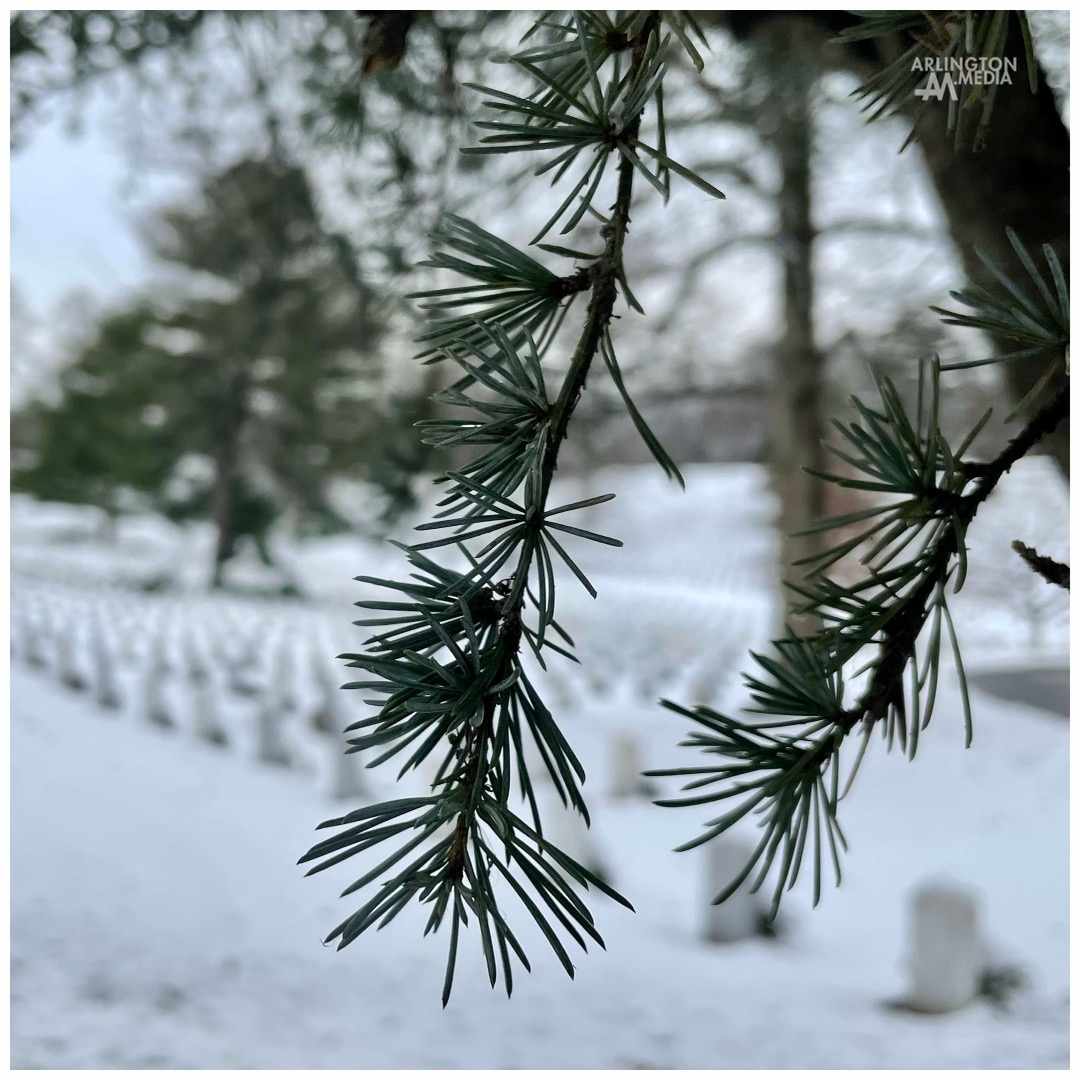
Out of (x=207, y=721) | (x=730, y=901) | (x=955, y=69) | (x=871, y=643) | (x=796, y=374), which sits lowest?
(x=730, y=901)

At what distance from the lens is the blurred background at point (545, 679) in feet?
2.59

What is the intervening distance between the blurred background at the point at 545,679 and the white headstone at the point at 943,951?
41 mm

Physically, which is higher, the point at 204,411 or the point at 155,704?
the point at 204,411

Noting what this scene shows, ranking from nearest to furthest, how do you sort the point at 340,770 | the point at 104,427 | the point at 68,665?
the point at 340,770
the point at 68,665
the point at 104,427

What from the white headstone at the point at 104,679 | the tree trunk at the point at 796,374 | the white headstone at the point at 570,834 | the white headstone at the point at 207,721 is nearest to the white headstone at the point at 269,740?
the white headstone at the point at 207,721

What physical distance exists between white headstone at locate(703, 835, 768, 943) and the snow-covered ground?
0.02 metres

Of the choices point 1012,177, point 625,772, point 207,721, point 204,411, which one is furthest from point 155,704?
point 1012,177

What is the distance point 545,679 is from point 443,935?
3.55 feet

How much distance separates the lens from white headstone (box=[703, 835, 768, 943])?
121cm

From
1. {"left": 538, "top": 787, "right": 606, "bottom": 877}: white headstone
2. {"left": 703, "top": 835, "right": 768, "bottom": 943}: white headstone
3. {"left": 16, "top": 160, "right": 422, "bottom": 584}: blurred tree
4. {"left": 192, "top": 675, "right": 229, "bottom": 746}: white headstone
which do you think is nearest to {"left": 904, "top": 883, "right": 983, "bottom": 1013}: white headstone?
{"left": 703, "top": 835, "right": 768, "bottom": 943}: white headstone

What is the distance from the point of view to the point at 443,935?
1114 mm

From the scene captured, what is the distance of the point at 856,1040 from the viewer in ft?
3.22

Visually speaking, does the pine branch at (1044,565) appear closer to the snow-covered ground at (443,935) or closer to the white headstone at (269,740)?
the snow-covered ground at (443,935)

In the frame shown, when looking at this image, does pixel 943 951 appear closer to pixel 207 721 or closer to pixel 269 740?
pixel 269 740
